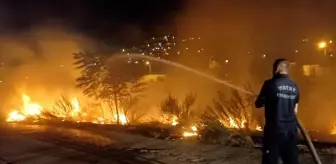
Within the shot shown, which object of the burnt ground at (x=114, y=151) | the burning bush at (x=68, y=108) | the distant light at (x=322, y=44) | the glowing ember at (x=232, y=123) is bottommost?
the burnt ground at (x=114, y=151)

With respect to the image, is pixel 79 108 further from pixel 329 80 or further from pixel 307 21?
pixel 307 21

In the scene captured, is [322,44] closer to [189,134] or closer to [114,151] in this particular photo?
[189,134]

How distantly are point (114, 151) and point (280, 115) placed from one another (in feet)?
16.5

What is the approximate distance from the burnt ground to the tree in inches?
1020

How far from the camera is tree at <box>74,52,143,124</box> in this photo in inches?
1533

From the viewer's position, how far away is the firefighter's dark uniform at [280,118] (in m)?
5.36

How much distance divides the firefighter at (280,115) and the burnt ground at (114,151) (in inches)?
87.5

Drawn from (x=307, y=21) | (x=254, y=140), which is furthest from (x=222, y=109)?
(x=254, y=140)

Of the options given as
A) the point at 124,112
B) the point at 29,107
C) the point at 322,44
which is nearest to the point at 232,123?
the point at 124,112

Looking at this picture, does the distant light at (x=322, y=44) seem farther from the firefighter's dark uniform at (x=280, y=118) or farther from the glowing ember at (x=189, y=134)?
the firefighter's dark uniform at (x=280, y=118)

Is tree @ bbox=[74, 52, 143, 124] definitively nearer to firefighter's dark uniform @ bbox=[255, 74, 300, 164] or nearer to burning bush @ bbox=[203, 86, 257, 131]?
burning bush @ bbox=[203, 86, 257, 131]

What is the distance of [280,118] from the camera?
211 inches

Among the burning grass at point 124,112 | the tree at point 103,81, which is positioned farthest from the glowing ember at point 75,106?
the tree at point 103,81

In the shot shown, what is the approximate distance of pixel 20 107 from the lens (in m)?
42.8
